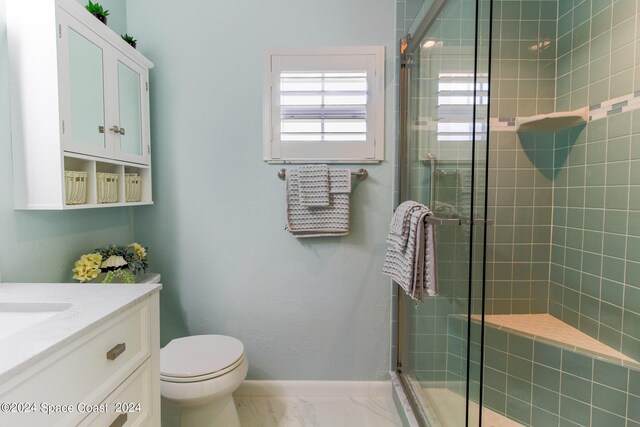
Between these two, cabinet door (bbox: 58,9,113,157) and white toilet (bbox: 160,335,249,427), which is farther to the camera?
white toilet (bbox: 160,335,249,427)

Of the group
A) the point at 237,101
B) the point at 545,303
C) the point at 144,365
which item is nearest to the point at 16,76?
the point at 237,101

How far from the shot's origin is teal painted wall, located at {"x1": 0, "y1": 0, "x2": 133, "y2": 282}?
1020 millimetres

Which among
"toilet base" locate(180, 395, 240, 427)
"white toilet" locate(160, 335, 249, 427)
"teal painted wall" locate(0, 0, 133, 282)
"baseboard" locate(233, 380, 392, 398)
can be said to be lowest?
"baseboard" locate(233, 380, 392, 398)

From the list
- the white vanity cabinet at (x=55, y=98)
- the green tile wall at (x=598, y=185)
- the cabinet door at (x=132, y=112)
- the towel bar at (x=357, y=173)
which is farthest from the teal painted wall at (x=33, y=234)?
the green tile wall at (x=598, y=185)

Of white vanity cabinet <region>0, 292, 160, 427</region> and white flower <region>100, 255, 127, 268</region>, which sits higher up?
white flower <region>100, 255, 127, 268</region>

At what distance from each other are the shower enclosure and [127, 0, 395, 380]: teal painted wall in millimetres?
219

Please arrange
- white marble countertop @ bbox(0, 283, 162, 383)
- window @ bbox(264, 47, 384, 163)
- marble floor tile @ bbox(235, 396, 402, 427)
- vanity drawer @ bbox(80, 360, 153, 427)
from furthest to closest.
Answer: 1. window @ bbox(264, 47, 384, 163)
2. marble floor tile @ bbox(235, 396, 402, 427)
3. vanity drawer @ bbox(80, 360, 153, 427)
4. white marble countertop @ bbox(0, 283, 162, 383)

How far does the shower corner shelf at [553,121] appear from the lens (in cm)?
150

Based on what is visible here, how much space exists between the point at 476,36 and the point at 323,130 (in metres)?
0.84

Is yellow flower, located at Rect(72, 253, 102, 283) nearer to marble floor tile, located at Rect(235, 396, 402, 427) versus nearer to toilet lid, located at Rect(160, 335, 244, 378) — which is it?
toilet lid, located at Rect(160, 335, 244, 378)

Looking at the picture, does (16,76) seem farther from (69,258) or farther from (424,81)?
(424,81)

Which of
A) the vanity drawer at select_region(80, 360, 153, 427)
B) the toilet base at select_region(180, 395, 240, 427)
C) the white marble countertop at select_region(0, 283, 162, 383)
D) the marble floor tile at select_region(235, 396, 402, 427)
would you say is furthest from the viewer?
the marble floor tile at select_region(235, 396, 402, 427)

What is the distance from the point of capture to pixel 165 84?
5.36 ft

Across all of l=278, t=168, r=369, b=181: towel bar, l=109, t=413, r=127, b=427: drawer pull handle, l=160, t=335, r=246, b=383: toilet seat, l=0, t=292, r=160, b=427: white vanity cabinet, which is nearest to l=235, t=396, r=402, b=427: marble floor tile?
l=160, t=335, r=246, b=383: toilet seat
